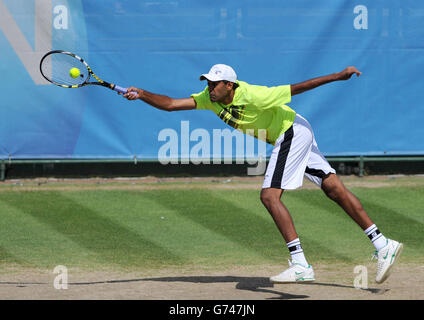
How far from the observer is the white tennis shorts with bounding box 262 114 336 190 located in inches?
312

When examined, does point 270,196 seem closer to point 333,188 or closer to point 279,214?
point 279,214

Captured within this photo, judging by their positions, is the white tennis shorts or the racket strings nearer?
the white tennis shorts

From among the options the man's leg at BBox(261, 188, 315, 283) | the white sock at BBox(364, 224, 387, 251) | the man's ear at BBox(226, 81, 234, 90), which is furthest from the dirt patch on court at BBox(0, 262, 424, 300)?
the man's ear at BBox(226, 81, 234, 90)

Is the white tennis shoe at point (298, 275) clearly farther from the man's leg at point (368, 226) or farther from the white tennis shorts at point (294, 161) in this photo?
the white tennis shorts at point (294, 161)

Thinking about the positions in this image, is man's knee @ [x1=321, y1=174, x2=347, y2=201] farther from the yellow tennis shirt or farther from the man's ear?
the man's ear

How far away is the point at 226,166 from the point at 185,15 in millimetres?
2155

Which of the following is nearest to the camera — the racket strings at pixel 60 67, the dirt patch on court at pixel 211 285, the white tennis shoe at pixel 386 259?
the dirt patch on court at pixel 211 285

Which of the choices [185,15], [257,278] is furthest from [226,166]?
[257,278]

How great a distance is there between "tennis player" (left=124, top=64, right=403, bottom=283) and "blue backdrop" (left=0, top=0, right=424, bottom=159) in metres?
4.14

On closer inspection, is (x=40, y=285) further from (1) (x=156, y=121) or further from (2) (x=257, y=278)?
(1) (x=156, y=121)

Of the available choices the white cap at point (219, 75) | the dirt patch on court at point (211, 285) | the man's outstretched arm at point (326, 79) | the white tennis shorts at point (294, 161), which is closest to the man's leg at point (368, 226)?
the white tennis shorts at point (294, 161)

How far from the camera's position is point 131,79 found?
1215cm

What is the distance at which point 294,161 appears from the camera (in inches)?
314

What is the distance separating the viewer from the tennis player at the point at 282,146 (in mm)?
7785
